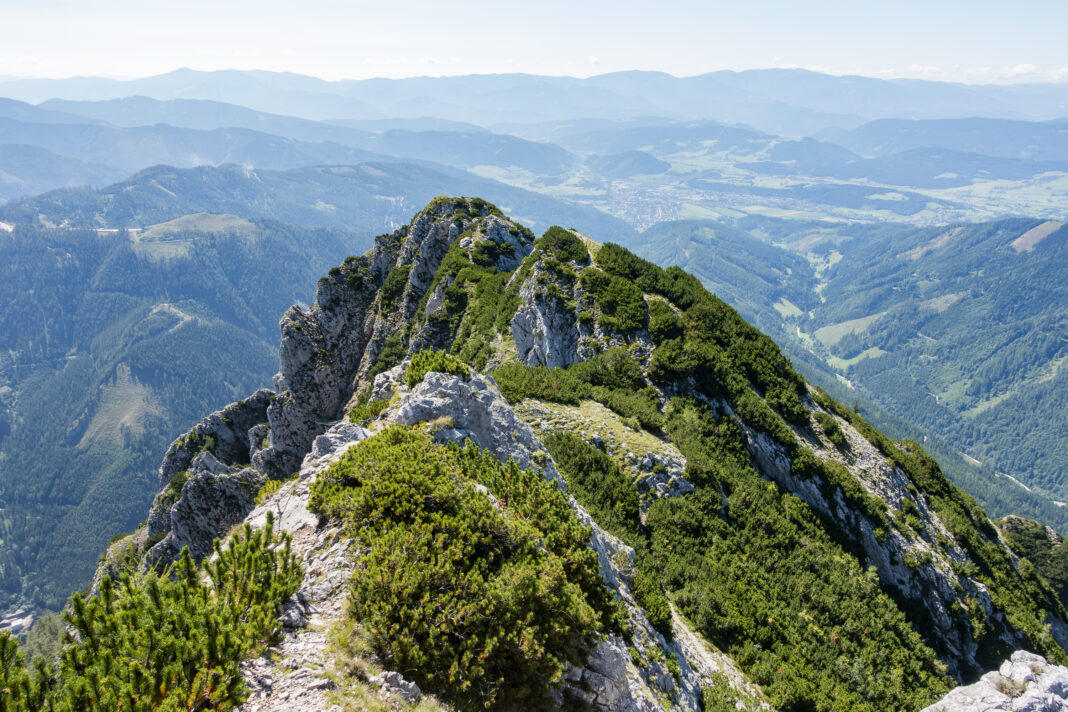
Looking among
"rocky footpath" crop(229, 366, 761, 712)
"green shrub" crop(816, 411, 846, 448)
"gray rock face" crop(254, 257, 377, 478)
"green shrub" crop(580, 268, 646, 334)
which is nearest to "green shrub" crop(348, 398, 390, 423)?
"rocky footpath" crop(229, 366, 761, 712)

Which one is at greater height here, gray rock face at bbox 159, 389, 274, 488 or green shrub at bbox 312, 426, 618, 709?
green shrub at bbox 312, 426, 618, 709

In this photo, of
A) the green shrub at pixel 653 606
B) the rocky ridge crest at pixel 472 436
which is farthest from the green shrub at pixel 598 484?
the green shrub at pixel 653 606

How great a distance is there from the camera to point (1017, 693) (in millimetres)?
17203

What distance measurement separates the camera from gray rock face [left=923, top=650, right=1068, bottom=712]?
16.2 m

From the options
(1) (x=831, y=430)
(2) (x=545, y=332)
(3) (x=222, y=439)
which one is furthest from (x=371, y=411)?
(3) (x=222, y=439)

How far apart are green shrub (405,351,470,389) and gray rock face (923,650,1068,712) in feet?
63.1

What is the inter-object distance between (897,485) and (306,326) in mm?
55239

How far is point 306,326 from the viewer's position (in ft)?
183

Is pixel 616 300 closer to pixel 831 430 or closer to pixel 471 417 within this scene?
pixel 831 430

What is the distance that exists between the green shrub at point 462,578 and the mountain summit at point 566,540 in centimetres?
7

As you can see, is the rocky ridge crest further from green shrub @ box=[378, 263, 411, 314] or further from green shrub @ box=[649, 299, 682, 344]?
green shrub @ box=[649, 299, 682, 344]

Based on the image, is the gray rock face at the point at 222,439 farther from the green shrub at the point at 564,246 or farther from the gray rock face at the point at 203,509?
the green shrub at the point at 564,246

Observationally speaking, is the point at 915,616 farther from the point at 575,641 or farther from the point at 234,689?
the point at 234,689

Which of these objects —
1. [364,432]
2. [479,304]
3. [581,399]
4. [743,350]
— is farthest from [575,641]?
[479,304]
